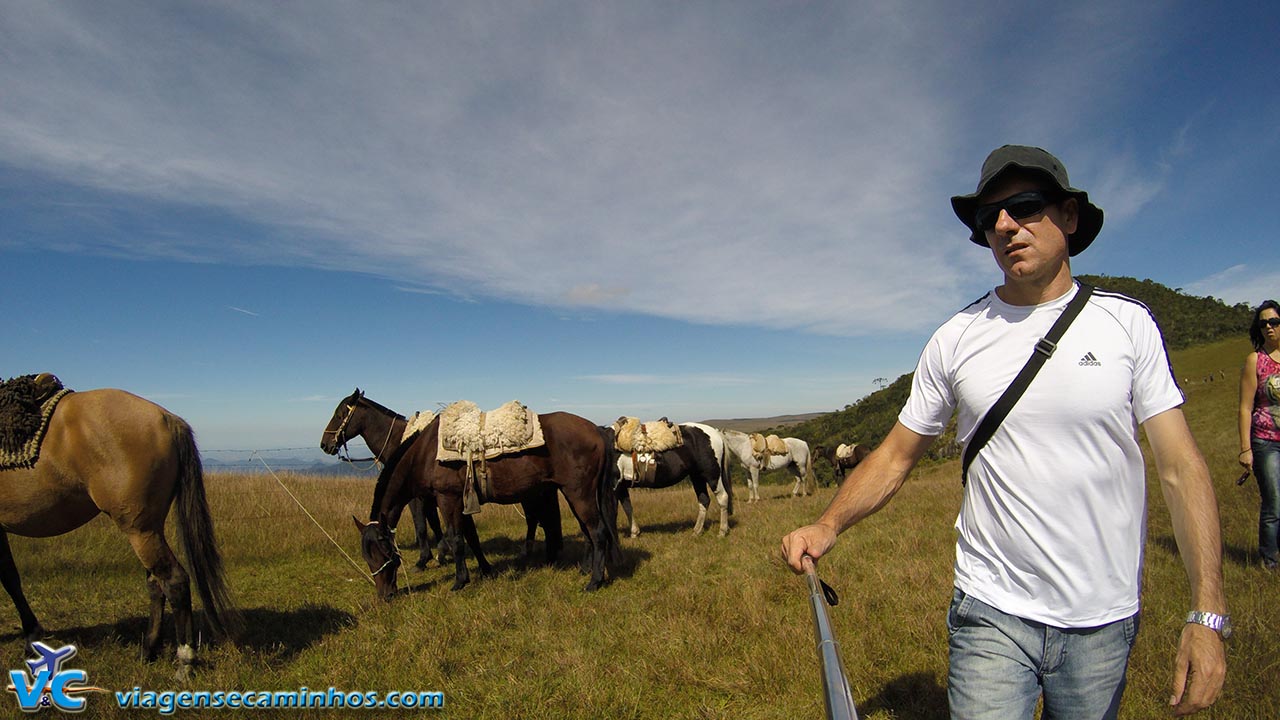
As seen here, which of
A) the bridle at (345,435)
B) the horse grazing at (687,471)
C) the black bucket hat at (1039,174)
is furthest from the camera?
the horse grazing at (687,471)

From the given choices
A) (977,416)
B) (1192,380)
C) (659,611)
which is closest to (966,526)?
(977,416)

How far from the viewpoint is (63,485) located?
452 centimetres

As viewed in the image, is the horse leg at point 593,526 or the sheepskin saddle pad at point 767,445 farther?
the sheepskin saddle pad at point 767,445

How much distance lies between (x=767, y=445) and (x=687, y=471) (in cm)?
760

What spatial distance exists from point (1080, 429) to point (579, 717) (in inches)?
136

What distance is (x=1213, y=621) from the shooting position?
4.98ft

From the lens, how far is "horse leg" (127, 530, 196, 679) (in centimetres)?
448

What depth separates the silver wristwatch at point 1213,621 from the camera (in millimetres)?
1510

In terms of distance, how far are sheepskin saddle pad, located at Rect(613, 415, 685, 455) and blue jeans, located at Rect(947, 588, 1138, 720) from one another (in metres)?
8.69

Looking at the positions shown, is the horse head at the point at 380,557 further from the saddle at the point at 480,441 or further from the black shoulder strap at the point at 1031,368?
the black shoulder strap at the point at 1031,368

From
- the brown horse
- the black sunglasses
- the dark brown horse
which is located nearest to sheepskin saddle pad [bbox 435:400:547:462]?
the dark brown horse

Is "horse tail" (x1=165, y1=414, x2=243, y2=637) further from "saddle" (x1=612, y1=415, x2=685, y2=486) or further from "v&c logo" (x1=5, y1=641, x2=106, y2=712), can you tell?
"saddle" (x1=612, y1=415, x2=685, y2=486)

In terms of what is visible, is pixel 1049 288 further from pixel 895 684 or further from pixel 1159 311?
pixel 1159 311

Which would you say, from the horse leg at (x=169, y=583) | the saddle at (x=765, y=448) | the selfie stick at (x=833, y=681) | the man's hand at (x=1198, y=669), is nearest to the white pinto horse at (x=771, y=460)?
the saddle at (x=765, y=448)
